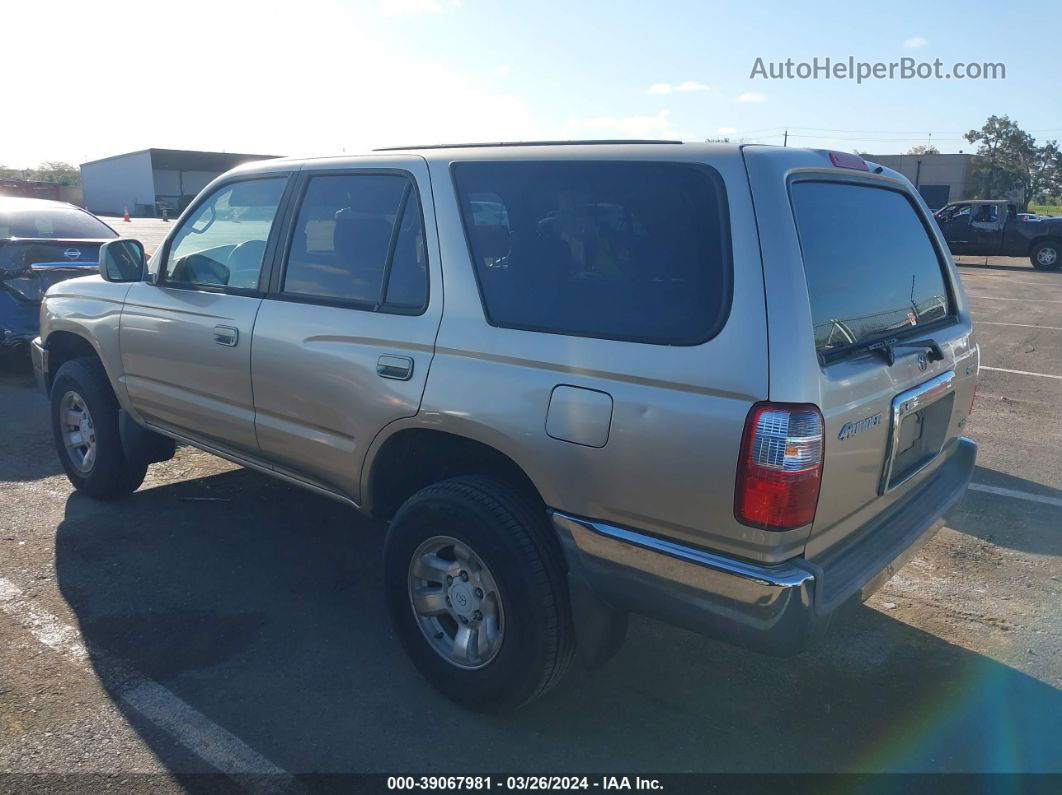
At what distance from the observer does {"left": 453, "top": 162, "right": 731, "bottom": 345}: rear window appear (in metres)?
2.55

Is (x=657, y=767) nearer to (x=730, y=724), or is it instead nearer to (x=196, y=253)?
(x=730, y=724)

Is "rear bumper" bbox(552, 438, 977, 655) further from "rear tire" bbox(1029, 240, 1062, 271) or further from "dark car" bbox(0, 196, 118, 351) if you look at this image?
"rear tire" bbox(1029, 240, 1062, 271)

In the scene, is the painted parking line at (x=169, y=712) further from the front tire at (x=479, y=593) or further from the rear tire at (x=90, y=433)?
the rear tire at (x=90, y=433)

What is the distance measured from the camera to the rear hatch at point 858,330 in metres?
2.43

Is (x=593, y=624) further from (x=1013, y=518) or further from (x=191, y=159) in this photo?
(x=191, y=159)

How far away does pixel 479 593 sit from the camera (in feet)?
10.0

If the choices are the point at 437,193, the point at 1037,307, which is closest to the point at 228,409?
the point at 437,193

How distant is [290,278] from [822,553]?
8.02 feet

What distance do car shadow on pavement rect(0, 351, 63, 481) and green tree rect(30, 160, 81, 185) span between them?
2926 inches

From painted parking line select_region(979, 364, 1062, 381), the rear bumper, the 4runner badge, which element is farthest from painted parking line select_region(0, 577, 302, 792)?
painted parking line select_region(979, 364, 1062, 381)

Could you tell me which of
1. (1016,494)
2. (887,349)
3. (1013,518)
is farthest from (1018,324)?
(887,349)

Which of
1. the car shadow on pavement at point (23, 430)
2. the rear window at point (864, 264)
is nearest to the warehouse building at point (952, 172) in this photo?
the car shadow on pavement at point (23, 430)

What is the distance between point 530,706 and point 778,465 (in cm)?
144

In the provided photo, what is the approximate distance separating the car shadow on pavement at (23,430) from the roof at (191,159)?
168 feet
